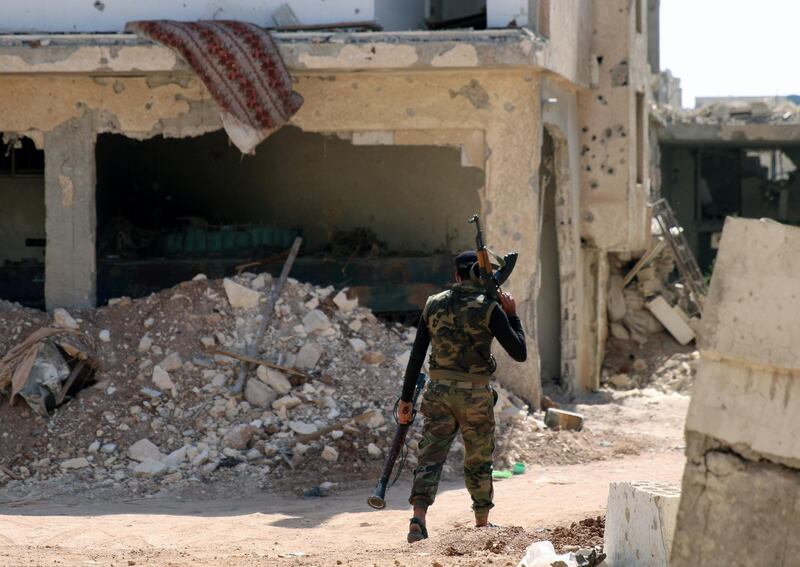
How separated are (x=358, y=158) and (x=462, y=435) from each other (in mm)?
9604

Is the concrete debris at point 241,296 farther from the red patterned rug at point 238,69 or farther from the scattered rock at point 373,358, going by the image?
the red patterned rug at point 238,69

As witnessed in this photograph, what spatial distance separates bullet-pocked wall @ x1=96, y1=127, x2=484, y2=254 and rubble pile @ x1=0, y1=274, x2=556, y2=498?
3653 mm

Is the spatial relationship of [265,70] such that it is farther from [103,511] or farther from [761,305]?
[761,305]

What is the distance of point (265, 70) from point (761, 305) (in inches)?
319

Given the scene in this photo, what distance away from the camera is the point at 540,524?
8.13 meters

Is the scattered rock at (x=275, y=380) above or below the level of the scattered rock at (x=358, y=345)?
below

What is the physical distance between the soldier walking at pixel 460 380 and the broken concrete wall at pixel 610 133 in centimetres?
813

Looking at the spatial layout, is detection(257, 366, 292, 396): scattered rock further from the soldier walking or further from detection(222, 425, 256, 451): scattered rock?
the soldier walking

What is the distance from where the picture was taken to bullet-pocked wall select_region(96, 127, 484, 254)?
54.1 feet

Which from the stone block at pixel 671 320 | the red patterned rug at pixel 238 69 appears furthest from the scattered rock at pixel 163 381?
the stone block at pixel 671 320

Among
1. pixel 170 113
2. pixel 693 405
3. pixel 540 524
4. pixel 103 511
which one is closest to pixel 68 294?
pixel 170 113

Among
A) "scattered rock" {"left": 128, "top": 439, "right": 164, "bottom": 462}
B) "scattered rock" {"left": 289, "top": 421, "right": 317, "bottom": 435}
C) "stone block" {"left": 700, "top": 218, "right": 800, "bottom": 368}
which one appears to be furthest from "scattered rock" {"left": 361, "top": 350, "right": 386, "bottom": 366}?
"stone block" {"left": 700, "top": 218, "right": 800, "bottom": 368}

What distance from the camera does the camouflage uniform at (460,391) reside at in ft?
24.5

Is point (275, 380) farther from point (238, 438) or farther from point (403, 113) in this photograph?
point (403, 113)
